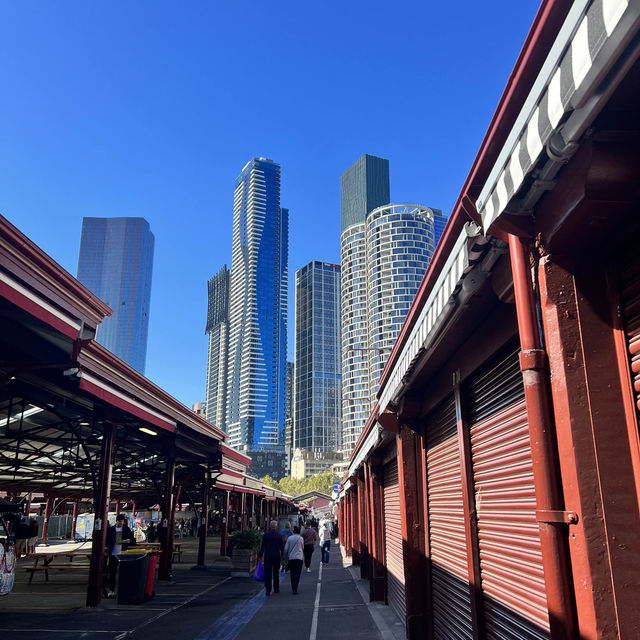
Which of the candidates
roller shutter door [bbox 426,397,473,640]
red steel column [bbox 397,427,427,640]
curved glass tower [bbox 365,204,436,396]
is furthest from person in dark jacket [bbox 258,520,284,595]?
curved glass tower [bbox 365,204,436,396]

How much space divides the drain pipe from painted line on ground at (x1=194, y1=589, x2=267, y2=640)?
26.7 feet

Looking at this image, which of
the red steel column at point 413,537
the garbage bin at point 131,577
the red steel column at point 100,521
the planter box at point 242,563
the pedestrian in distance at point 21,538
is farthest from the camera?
the pedestrian in distance at point 21,538

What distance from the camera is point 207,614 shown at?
1205 centimetres

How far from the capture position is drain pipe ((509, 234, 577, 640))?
279 cm

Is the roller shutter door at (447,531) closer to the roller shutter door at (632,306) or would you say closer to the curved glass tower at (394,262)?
the roller shutter door at (632,306)

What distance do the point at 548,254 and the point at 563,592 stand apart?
5.62ft

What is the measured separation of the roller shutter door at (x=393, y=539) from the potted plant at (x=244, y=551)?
8.11 metres

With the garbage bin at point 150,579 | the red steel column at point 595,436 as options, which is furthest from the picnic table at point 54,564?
the red steel column at point 595,436

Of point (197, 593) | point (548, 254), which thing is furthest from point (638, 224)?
point (197, 593)

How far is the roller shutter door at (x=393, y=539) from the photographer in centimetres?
1052

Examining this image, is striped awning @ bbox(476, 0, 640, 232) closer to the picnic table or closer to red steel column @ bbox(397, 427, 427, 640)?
red steel column @ bbox(397, 427, 427, 640)

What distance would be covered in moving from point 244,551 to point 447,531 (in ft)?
48.9

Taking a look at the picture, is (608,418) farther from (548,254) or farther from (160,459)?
(160,459)

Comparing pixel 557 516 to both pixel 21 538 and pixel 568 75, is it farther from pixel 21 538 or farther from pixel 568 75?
pixel 21 538
